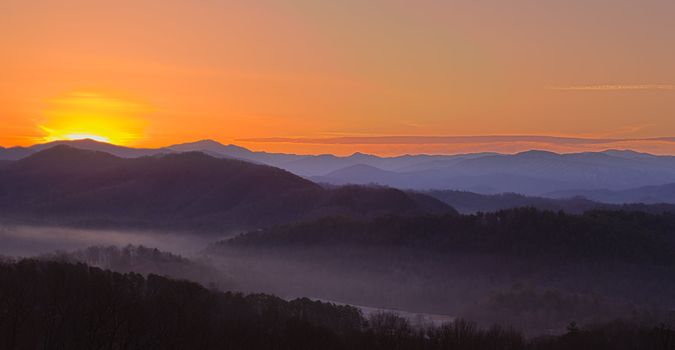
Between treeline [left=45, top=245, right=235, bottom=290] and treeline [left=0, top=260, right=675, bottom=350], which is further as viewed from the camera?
treeline [left=45, top=245, right=235, bottom=290]

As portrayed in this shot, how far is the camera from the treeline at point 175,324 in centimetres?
5203

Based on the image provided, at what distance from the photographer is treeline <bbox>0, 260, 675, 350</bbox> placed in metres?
52.0

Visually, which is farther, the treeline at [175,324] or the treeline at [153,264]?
the treeline at [153,264]

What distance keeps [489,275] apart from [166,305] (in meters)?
131

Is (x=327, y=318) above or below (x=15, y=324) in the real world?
below

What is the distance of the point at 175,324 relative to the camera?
65.6 m

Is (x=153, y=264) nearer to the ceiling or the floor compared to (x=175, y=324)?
nearer to the floor

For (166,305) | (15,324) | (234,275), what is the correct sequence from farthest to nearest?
(234,275), (166,305), (15,324)

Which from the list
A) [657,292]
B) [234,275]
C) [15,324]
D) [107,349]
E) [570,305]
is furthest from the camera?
[234,275]

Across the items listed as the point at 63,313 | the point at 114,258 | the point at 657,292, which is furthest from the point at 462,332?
the point at 114,258

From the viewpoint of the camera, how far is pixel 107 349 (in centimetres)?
4578

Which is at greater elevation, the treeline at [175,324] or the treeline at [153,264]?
the treeline at [175,324]

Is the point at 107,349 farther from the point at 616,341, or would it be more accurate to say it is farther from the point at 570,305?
the point at 570,305

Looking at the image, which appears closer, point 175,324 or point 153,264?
point 175,324
